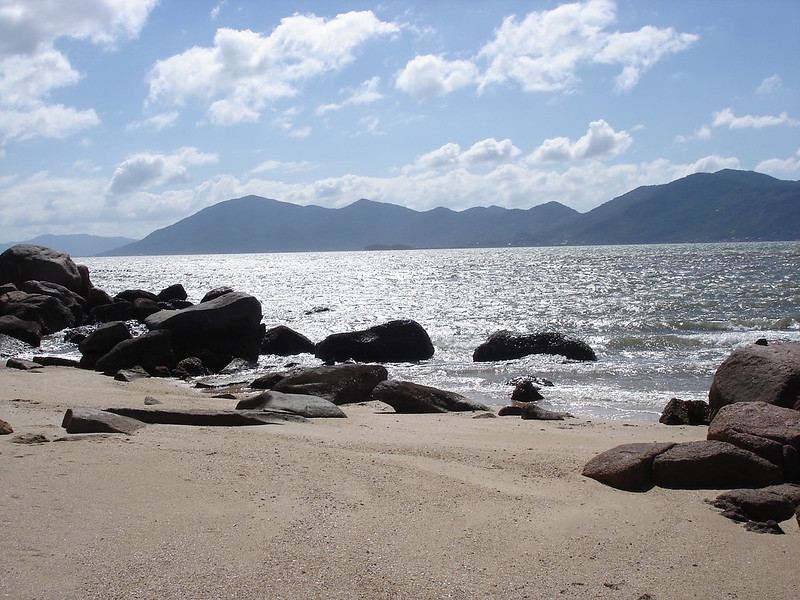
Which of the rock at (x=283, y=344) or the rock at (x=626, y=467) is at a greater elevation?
the rock at (x=626, y=467)

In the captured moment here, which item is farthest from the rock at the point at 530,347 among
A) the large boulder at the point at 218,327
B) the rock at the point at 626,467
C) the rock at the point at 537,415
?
the rock at the point at 626,467

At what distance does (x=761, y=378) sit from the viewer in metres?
8.13

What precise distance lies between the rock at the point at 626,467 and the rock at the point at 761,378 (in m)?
2.74

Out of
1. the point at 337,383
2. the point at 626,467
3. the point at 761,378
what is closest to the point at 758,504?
the point at 626,467

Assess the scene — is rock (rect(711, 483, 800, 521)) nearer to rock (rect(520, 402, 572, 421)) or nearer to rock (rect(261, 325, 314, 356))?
rock (rect(520, 402, 572, 421))

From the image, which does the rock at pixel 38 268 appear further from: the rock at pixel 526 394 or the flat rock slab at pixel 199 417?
the flat rock slab at pixel 199 417

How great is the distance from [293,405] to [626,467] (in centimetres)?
444

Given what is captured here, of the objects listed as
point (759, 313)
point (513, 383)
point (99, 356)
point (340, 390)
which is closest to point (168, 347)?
point (99, 356)

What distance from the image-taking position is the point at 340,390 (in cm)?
1112

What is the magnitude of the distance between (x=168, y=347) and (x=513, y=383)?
8377mm

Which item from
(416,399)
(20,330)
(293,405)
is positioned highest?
(293,405)

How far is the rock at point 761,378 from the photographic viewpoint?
307 inches

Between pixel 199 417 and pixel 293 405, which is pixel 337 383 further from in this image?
pixel 199 417

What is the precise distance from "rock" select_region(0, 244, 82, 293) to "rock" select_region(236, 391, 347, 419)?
80.2 feet
